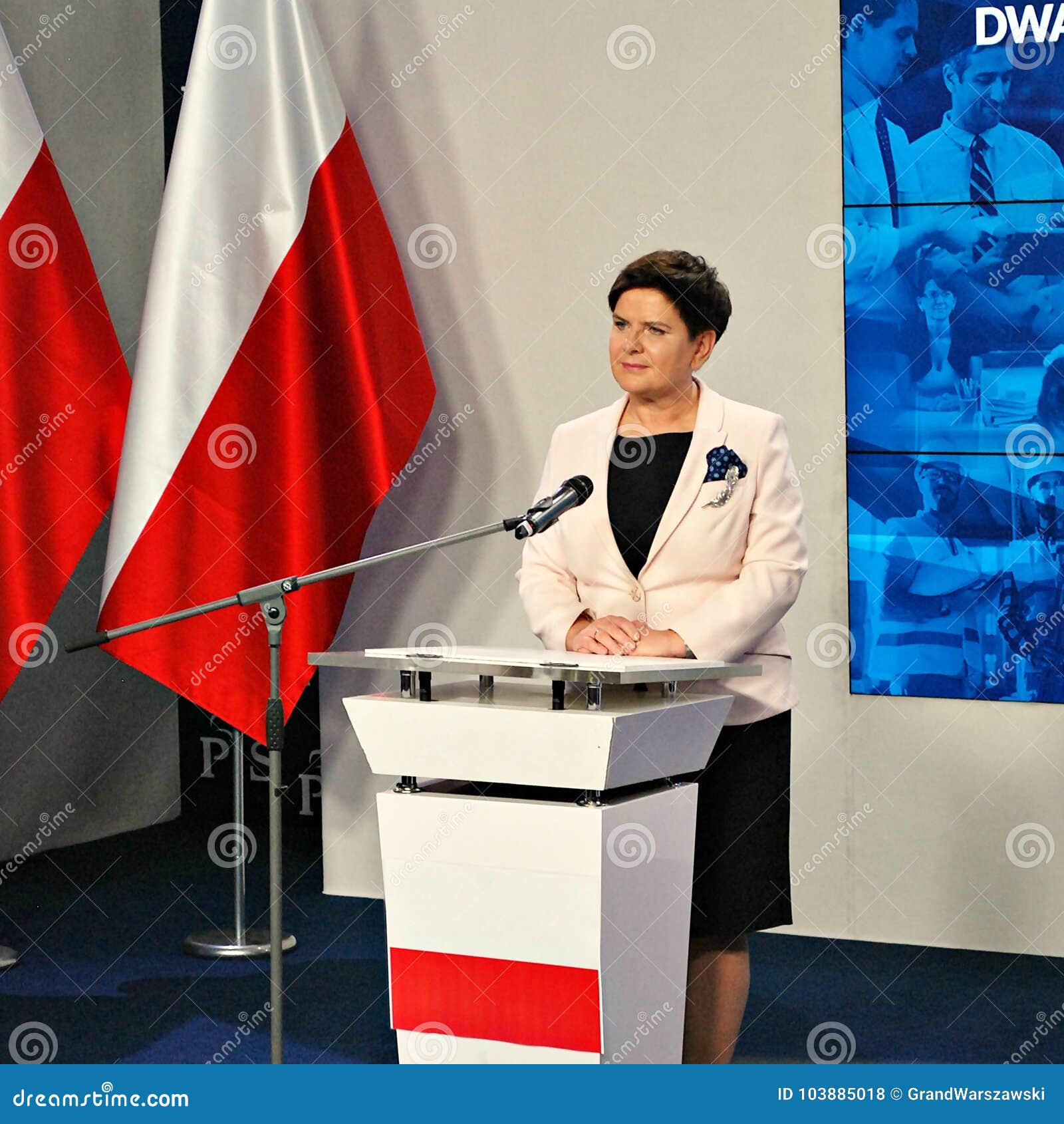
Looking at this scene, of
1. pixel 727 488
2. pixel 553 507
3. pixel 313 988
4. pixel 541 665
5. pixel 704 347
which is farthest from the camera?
pixel 313 988

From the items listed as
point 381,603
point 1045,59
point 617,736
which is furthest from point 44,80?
point 617,736

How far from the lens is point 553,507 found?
7.34 ft

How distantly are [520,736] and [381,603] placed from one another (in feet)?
8.35

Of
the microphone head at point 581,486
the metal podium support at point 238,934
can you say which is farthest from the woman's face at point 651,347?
the metal podium support at point 238,934

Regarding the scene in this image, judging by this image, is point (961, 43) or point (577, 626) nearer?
point (577, 626)

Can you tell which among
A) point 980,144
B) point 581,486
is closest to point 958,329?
point 980,144

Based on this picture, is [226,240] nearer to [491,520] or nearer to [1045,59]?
[491,520]

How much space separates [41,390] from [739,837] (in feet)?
7.80

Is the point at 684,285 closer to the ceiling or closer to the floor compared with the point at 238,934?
closer to the ceiling

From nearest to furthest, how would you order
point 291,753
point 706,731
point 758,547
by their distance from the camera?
point 706,731
point 758,547
point 291,753

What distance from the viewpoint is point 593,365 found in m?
4.37

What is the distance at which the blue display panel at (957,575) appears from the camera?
394cm

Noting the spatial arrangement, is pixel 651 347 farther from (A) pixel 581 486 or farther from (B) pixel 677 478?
(A) pixel 581 486

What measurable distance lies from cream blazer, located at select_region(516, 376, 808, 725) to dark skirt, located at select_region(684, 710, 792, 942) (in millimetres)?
67
